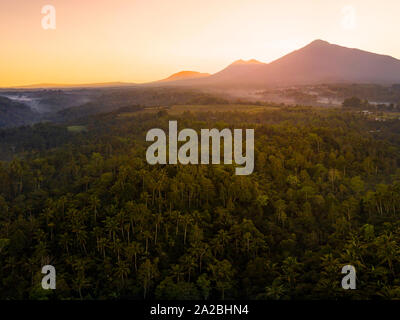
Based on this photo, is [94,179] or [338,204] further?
[94,179]

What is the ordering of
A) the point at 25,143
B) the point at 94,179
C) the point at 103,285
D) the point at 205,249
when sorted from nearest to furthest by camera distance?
the point at 103,285
the point at 205,249
the point at 94,179
the point at 25,143

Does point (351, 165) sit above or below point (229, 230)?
above

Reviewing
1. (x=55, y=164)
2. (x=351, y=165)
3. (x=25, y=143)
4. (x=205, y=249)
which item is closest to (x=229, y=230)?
(x=205, y=249)
